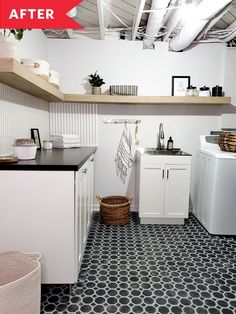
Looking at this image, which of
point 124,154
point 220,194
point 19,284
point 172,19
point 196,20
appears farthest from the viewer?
point 124,154

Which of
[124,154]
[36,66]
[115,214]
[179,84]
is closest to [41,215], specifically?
[36,66]

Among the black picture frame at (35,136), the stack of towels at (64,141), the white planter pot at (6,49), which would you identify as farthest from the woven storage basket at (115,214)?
the white planter pot at (6,49)

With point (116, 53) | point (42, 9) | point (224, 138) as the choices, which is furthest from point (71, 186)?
point (116, 53)

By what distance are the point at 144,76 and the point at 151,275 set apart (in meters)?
2.47

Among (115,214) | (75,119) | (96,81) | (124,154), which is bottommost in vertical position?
(115,214)

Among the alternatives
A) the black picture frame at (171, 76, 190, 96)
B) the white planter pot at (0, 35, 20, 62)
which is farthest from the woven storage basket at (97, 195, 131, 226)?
the white planter pot at (0, 35, 20, 62)

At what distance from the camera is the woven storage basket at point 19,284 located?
3.95 feet

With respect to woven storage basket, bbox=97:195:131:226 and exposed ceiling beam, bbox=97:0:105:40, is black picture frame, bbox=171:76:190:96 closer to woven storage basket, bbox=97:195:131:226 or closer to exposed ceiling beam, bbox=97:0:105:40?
exposed ceiling beam, bbox=97:0:105:40

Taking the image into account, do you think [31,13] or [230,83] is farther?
[230,83]

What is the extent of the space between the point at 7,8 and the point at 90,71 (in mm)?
1831

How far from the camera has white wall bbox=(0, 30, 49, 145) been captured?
6.82 feet

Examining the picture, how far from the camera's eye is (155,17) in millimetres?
2607

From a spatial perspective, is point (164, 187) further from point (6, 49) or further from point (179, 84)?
point (6, 49)

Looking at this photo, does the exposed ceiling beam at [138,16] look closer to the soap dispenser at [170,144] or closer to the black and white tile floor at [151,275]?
the soap dispenser at [170,144]
